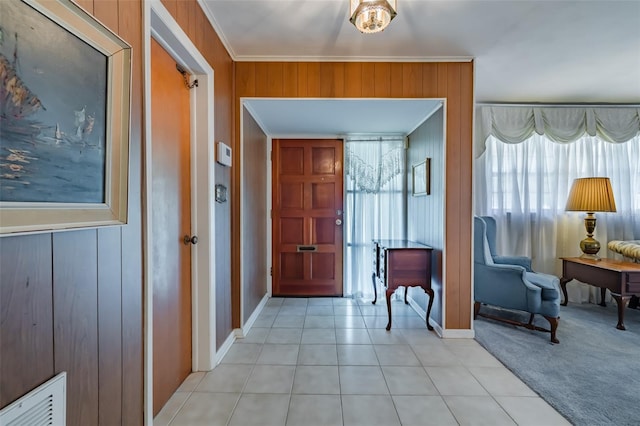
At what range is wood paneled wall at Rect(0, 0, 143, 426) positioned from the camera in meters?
0.77

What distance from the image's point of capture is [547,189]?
364cm

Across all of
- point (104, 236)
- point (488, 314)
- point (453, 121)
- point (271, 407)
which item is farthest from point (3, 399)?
point (488, 314)

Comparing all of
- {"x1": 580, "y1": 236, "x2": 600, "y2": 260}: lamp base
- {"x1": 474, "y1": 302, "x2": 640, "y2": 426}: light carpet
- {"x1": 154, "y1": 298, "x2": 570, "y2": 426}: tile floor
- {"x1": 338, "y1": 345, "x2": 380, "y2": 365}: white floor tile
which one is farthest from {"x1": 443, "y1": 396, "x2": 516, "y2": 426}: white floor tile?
{"x1": 580, "y1": 236, "x2": 600, "y2": 260}: lamp base

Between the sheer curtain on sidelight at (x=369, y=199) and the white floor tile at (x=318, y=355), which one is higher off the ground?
the sheer curtain on sidelight at (x=369, y=199)

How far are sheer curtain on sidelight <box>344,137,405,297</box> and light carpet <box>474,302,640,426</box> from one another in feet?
4.49

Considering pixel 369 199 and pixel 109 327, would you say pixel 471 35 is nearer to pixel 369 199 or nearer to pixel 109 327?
pixel 369 199

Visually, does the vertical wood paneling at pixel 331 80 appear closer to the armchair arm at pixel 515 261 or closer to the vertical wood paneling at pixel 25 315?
the vertical wood paneling at pixel 25 315

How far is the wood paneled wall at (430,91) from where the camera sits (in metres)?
2.60

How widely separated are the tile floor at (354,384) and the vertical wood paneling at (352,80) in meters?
2.17

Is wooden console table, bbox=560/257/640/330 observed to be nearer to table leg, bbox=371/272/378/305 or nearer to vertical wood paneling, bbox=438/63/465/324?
vertical wood paneling, bbox=438/63/465/324

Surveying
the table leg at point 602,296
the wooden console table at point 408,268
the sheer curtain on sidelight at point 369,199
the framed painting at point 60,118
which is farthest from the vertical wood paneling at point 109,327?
the table leg at point 602,296

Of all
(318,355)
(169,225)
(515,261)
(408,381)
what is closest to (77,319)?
(169,225)

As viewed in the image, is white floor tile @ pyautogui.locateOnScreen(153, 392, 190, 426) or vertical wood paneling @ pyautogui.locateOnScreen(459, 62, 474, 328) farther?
vertical wood paneling @ pyautogui.locateOnScreen(459, 62, 474, 328)

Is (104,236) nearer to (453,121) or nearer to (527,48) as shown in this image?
(453,121)
